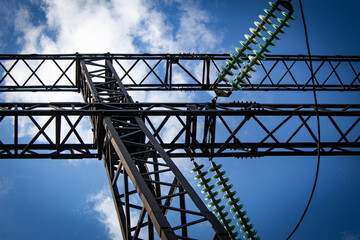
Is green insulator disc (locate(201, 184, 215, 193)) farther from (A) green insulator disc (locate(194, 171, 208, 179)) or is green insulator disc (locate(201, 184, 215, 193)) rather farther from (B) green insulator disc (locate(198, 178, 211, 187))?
(A) green insulator disc (locate(194, 171, 208, 179))

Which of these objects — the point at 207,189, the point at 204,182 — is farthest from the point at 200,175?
the point at 207,189

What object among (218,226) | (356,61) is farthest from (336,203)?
(218,226)

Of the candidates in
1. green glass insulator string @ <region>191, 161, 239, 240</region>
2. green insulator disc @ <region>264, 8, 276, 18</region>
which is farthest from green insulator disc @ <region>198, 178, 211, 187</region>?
green insulator disc @ <region>264, 8, 276, 18</region>

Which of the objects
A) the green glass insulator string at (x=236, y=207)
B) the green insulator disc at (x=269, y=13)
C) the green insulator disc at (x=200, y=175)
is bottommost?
the green glass insulator string at (x=236, y=207)

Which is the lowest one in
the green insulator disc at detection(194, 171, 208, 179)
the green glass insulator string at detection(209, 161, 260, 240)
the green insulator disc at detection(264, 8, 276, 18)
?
the green glass insulator string at detection(209, 161, 260, 240)

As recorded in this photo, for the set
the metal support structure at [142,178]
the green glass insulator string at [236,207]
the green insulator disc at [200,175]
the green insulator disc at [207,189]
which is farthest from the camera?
the green insulator disc at [200,175]

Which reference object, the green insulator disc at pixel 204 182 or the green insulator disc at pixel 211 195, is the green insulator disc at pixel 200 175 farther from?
the green insulator disc at pixel 211 195

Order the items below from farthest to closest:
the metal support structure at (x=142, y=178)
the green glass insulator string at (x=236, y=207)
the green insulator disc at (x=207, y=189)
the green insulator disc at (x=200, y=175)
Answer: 1. the green insulator disc at (x=200, y=175)
2. the green insulator disc at (x=207, y=189)
3. the green glass insulator string at (x=236, y=207)
4. the metal support structure at (x=142, y=178)

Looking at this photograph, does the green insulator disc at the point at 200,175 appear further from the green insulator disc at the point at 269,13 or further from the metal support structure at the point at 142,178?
the green insulator disc at the point at 269,13

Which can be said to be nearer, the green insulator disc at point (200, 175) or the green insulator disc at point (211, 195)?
the green insulator disc at point (211, 195)

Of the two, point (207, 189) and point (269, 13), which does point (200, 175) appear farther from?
point (269, 13)

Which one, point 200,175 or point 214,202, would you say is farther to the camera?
point 200,175

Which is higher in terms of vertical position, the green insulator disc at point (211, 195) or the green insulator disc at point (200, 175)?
the green insulator disc at point (200, 175)

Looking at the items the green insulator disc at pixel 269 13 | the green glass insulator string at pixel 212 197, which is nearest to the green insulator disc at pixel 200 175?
the green glass insulator string at pixel 212 197
